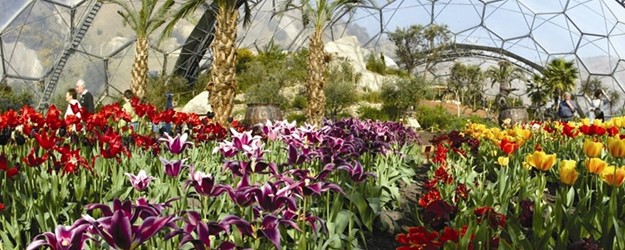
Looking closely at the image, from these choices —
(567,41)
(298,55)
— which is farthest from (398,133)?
(567,41)

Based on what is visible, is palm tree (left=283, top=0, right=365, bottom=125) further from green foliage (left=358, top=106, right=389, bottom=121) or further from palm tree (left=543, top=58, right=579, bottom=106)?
palm tree (left=543, top=58, right=579, bottom=106)

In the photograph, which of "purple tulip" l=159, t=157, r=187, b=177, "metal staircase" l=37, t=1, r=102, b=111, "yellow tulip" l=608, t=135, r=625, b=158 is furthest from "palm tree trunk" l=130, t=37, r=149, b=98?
"yellow tulip" l=608, t=135, r=625, b=158

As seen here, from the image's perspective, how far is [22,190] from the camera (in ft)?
14.1

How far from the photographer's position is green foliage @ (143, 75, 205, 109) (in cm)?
2886

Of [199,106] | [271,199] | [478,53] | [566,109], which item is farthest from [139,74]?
[478,53]

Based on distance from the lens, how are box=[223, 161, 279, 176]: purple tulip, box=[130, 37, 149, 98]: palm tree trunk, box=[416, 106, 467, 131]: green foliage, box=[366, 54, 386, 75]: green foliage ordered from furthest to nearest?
box=[366, 54, 386, 75]: green foliage
box=[416, 106, 467, 131]: green foliage
box=[130, 37, 149, 98]: palm tree trunk
box=[223, 161, 279, 176]: purple tulip

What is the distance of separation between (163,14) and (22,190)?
62.2 ft

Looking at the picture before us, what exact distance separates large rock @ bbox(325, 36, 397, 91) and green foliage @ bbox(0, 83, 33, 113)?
56.9ft

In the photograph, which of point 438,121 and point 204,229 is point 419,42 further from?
point 204,229

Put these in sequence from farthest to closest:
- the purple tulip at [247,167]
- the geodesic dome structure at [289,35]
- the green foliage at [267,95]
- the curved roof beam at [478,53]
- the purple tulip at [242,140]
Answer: the curved roof beam at [478,53]
the geodesic dome structure at [289,35]
the green foliage at [267,95]
the purple tulip at [242,140]
the purple tulip at [247,167]

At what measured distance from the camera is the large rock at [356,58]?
36.8 metres

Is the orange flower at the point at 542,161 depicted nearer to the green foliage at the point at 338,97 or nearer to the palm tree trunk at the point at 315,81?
the palm tree trunk at the point at 315,81

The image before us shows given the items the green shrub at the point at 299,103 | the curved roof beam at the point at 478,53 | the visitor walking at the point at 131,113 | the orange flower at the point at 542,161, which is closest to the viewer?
the orange flower at the point at 542,161

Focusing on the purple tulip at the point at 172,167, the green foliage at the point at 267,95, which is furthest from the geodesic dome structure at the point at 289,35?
the purple tulip at the point at 172,167
